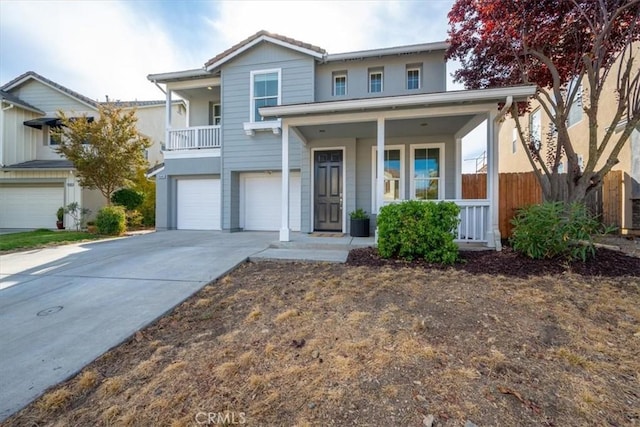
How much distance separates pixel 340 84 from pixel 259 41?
9.55ft

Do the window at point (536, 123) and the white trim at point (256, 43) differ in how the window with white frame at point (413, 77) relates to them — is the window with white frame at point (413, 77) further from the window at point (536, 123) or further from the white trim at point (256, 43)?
the window at point (536, 123)

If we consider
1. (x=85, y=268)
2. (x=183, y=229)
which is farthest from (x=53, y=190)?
(x=85, y=268)

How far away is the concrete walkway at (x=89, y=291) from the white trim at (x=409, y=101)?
2.97 m

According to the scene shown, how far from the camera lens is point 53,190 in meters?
13.3

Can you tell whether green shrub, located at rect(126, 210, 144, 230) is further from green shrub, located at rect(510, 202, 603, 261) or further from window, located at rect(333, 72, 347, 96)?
green shrub, located at rect(510, 202, 603, 261)

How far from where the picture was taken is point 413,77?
8953mm

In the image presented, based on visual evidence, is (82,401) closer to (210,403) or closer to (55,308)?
(210,403)

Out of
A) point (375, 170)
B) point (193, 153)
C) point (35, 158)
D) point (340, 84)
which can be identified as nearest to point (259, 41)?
point (340, 84)

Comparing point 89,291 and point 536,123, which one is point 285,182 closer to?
point 89,291

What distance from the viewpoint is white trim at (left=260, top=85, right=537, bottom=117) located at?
538 centimetres

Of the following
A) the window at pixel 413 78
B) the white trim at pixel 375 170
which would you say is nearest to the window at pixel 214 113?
the white trim at pixel 375 170

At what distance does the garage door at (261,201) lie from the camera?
10016 mm

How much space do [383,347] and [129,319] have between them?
282cm

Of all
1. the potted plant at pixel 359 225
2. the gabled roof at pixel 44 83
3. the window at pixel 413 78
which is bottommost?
the potted plant at pixel 359 225
